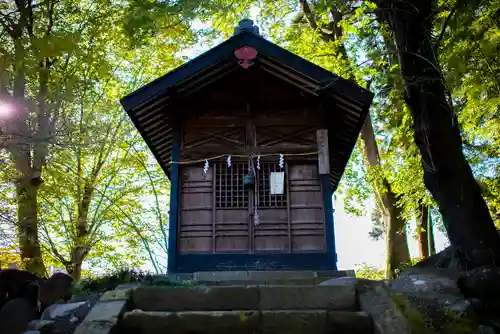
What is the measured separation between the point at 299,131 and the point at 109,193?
11552 millimetres

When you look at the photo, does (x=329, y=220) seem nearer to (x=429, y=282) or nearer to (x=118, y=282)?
(x=429, y=282)

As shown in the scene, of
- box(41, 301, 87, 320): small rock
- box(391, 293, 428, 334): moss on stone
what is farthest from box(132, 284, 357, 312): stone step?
box(41, 301, 87, 320): small rock

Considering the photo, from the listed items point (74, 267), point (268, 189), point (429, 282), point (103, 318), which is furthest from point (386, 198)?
point (103, 318)

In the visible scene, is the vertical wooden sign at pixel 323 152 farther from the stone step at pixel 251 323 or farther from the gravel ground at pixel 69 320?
the gravel ground at pixel 69 320

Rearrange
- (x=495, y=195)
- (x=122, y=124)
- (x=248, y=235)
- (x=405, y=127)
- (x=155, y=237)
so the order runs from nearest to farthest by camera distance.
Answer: (x=248, y=235) < (x=405, y=127) < (x=495, y=195) < (x=122, y=124) < (x=155, y=237)

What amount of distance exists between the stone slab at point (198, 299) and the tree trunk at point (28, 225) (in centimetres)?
827

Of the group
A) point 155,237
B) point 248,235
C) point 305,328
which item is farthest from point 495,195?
point 155,237

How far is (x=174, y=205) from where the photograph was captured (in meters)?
9.86

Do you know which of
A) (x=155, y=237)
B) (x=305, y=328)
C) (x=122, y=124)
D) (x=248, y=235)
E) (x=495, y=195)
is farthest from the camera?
(x=155, y=237)

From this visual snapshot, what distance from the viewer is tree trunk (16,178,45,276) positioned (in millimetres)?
12414

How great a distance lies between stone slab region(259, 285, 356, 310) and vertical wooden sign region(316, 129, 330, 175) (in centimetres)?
465

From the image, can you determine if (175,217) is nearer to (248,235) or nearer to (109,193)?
(248,235)

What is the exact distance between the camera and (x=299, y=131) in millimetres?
10367

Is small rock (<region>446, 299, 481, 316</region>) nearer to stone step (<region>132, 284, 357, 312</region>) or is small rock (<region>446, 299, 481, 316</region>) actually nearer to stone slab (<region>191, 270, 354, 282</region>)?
stone step (<region>132, 284, 357, 312</region>)
